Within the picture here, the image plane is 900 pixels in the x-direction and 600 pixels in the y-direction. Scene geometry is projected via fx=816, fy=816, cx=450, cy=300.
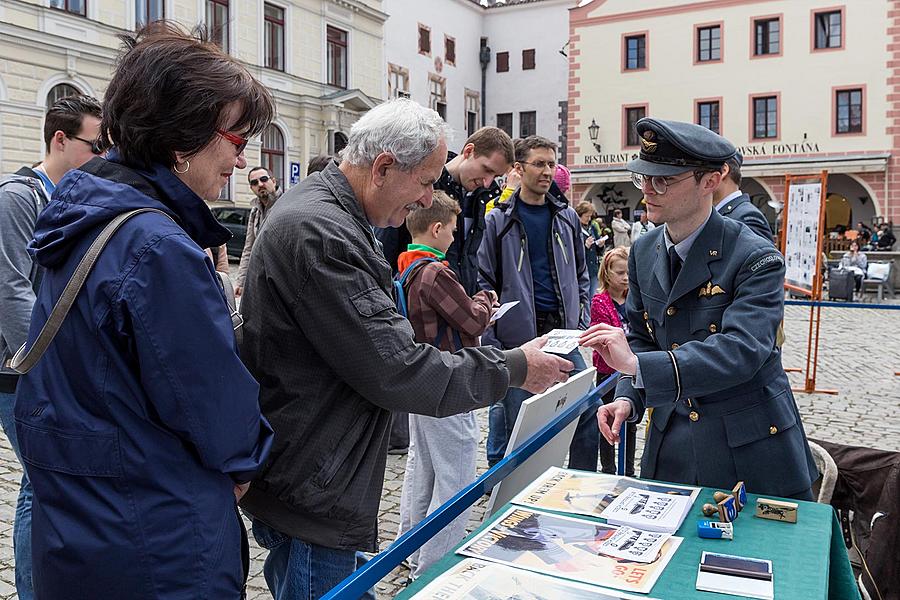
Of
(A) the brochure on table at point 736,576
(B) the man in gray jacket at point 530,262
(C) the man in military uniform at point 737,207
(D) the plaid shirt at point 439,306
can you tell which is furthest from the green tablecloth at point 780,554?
(B) the man in gray jacket at point 530,262

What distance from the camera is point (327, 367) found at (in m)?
2.12

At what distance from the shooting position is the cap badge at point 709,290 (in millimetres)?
2555

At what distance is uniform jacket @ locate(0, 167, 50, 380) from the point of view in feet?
9.93

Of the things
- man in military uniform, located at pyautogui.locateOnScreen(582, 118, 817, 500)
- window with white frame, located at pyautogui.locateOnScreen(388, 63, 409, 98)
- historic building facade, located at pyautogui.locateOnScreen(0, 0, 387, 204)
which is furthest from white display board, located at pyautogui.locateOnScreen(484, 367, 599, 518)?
window with white frame, located at pyautogui.locateOnScreen(388, 63, 409, 98)

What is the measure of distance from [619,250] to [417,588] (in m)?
3.90

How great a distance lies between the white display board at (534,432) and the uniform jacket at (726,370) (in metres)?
0.33

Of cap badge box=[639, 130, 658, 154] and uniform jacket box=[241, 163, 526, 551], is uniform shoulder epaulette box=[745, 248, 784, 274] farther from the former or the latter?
uniform jacket box=[241, 163, 526, 551]

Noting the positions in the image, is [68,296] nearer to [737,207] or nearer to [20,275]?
[20,275]

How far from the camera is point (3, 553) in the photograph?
13.6 ft

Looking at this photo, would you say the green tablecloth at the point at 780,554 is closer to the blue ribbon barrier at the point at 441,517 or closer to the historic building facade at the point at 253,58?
the blue ribbon barrier at the point at 441,517

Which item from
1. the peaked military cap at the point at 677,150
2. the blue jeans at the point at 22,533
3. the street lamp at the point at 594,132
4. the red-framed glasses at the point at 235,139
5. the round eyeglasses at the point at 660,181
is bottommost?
the blue jeans at the point at 22,533

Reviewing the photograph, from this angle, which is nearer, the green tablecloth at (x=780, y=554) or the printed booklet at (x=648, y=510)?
the green tablecloth at (x=780, y=554)

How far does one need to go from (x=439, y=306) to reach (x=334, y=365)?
6.28ft

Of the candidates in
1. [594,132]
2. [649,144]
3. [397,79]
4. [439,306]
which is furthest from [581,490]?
[397,79]
